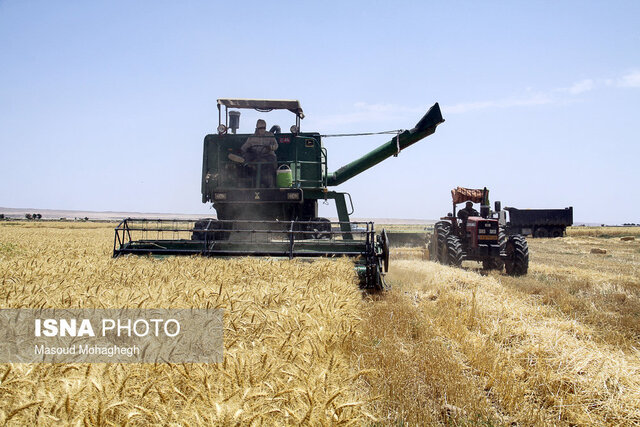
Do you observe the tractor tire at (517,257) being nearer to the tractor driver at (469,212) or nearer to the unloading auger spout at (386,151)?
the tractor driver at (469,212)

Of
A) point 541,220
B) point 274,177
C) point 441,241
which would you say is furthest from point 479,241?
point 541,220

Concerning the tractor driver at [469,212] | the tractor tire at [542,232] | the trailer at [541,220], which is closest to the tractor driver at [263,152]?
the tractor driver at [469,212]

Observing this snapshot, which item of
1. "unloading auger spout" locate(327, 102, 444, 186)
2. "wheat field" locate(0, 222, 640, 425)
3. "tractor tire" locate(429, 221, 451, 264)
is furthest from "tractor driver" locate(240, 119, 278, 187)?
"tractor tire" locate(429, 221, 451, 264)

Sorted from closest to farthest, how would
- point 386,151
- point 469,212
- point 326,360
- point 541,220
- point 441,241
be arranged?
point 326,360
point 386,151
point 441,241
point 469,212
point 541,220

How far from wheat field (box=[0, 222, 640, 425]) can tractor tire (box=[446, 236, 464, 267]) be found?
4.50 metres

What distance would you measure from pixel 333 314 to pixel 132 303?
4.76 ft

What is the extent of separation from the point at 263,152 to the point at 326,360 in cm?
796

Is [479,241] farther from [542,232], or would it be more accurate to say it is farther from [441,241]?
[542,232]

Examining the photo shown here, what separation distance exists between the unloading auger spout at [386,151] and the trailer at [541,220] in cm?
2817

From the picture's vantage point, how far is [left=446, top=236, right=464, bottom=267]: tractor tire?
41.1 ft

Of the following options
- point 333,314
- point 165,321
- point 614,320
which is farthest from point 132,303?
point 614,320

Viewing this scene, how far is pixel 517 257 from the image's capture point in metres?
12.4

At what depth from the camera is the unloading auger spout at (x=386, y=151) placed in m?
11.2

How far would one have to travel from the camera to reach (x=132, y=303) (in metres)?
3.26
